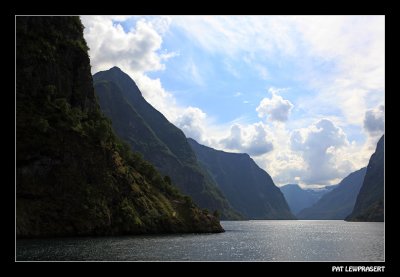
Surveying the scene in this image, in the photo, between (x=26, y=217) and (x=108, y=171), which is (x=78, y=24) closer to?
(x=108, y=171)

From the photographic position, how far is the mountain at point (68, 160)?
412ft

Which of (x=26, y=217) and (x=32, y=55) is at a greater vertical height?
(x=32, y=55)

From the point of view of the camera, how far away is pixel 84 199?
133500 mm

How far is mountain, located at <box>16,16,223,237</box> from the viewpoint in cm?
12550

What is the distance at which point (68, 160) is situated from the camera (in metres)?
136

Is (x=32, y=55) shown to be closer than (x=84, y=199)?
No

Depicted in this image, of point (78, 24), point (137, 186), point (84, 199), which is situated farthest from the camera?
point (78, 24)
